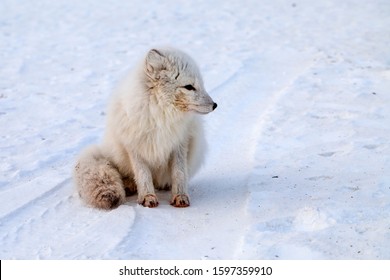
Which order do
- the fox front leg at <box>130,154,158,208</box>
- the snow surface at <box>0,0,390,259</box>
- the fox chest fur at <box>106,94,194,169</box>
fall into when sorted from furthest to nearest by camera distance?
the fox front leg at <box>130,154,158,208</box>, the fox chest fur at <box>106,94,194,169</box>, the snow surface at <box>0,0,390,259</box>

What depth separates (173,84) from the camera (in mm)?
5039

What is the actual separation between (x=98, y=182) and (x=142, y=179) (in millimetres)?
364

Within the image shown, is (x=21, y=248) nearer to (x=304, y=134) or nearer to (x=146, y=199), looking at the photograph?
Result: (x=146, y=199)

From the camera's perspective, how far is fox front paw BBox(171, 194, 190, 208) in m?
5.14

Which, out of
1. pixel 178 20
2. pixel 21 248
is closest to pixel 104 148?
pixel 21 248

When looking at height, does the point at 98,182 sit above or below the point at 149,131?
below

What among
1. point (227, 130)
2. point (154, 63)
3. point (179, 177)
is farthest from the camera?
point (227, 130)

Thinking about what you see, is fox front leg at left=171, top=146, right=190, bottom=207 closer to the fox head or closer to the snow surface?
the snow surface

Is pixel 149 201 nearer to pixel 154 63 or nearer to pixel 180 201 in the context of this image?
pixel 180 201

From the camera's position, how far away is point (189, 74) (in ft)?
16.6

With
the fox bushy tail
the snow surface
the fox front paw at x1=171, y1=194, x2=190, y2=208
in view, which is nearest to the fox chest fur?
the fox bushy tail

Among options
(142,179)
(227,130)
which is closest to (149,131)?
(142,179)

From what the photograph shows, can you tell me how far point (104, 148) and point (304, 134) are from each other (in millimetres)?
2527

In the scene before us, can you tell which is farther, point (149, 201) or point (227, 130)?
point (227, 130)
